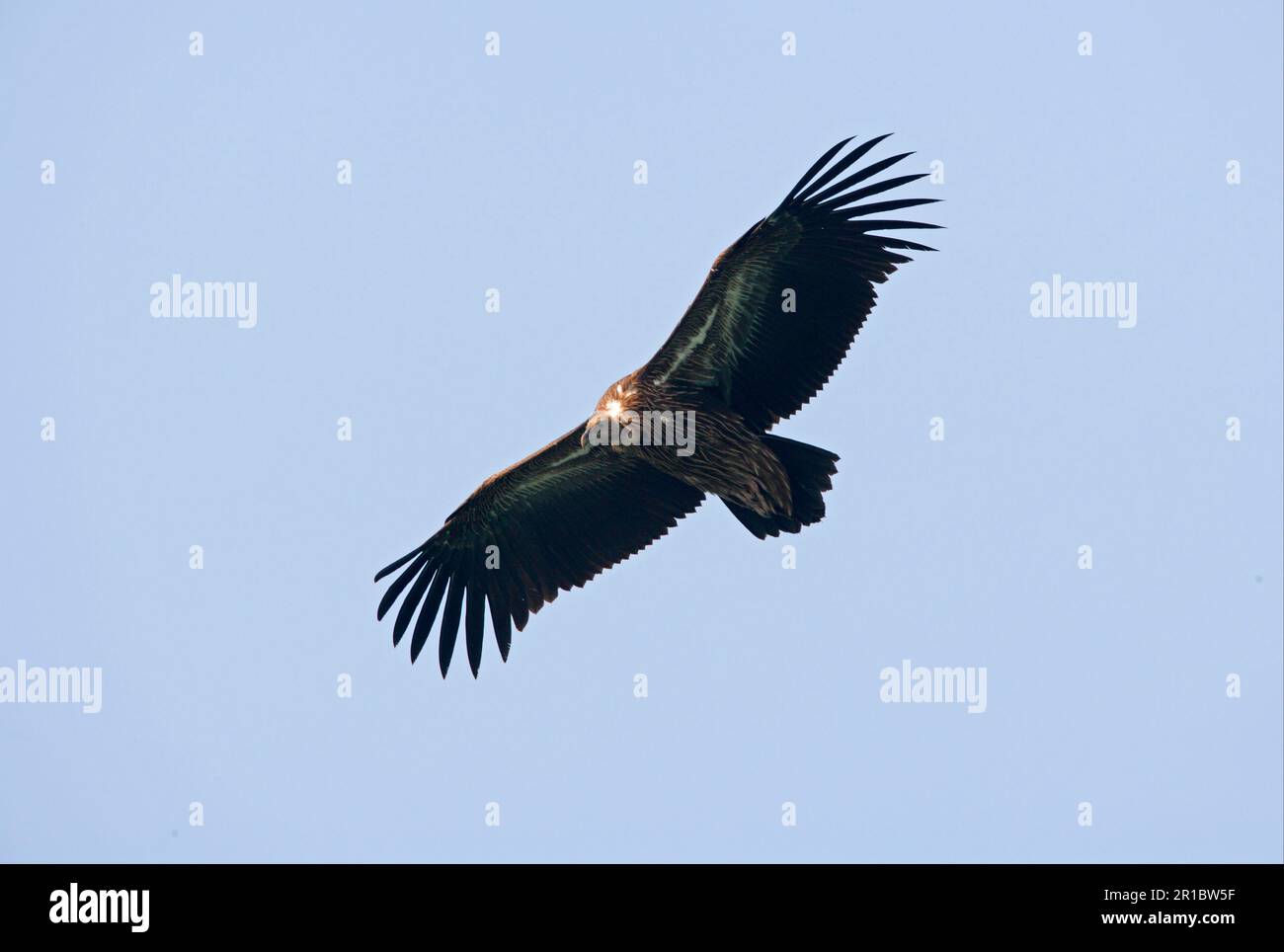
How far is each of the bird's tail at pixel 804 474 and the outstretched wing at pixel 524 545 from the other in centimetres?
141

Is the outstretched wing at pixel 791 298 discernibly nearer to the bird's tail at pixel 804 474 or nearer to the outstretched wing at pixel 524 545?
the bird's tail at pixel 804 474

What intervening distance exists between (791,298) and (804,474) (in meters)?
1.47

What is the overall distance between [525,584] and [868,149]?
502 centimetres

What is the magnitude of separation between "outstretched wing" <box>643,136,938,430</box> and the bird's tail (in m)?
0.43

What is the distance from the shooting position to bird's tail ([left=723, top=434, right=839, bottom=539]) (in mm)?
15609

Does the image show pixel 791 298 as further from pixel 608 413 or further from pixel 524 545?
pixel 524 545

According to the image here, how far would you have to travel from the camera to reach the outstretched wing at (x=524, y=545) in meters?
16.9

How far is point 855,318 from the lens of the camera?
15.6 metres

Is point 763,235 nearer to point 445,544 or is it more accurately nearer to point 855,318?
point 855,318

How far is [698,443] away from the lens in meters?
15.9

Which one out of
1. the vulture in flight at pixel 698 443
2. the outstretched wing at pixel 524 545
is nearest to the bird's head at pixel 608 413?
the vulture in flight at pixel 698 443

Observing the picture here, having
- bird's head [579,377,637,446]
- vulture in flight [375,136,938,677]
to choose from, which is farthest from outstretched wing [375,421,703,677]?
bird's head [579,377,637,446]
